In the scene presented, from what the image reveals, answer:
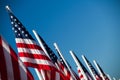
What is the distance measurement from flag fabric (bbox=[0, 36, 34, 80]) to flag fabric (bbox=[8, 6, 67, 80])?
Result: 3.00 meters

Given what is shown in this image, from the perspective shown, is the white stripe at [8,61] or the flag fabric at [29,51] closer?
the white stripe at [8,61]

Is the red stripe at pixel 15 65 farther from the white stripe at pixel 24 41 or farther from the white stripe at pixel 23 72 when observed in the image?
the white stripe at pixel 24 41

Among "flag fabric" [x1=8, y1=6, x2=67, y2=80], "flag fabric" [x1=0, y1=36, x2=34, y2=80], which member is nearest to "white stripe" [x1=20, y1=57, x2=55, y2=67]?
"flag fabric" [x1=8, y1=6, x2=67, y2=80]

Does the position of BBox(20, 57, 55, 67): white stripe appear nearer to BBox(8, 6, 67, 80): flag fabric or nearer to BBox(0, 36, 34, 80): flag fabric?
BBox(8, 6, 67, 80): flag fabric

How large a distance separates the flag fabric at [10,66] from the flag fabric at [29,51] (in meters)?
3.00

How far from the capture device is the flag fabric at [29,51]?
14648 mm

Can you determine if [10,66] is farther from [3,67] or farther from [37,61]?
[37,61]

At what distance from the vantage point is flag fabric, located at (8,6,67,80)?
1465 cm

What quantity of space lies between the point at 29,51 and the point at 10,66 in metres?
3.89

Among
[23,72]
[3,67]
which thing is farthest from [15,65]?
[3,67]

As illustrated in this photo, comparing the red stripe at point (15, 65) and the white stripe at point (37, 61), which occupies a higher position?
the white stripe at point (37, 61)

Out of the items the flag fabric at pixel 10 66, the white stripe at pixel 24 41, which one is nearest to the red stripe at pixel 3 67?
the flag fabric at pixel 10 66

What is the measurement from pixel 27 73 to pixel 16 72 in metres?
0.53

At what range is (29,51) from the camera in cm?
1505
